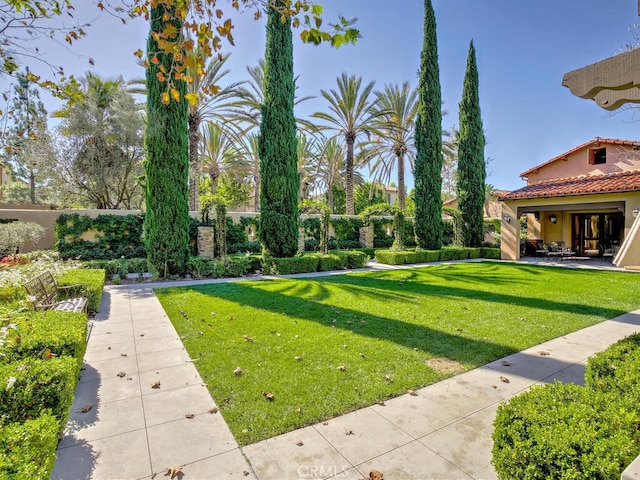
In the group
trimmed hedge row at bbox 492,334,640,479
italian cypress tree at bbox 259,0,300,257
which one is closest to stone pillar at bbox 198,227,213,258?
italian cypress tree at bbox 259,0,300,257

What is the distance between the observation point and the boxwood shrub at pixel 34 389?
96.6 inches

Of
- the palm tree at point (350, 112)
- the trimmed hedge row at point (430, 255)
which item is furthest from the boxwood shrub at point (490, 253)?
the palm tree at point (350, 112)

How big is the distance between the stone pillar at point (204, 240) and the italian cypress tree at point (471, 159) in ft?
46.8

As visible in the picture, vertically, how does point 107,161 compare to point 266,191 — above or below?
above

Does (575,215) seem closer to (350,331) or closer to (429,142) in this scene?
(429,142)

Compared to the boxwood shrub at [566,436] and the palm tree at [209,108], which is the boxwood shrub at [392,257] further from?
the boxwood shrub at [566,436]

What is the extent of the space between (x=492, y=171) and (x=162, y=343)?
3794 cm

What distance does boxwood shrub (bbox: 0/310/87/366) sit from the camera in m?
3.17

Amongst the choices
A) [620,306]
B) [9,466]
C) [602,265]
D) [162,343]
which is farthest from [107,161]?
[602,265]

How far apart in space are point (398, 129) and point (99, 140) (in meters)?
17.5

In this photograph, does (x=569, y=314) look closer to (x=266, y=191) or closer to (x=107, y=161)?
(x=266, y=191)

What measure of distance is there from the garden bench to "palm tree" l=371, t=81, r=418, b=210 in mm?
17613

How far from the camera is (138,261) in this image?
39.7 ft

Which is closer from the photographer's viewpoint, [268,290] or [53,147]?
[268,290]
